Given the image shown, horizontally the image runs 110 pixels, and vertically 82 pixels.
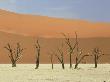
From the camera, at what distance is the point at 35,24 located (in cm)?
10181

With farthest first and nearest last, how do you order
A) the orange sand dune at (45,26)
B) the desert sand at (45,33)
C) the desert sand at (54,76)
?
the orange sand dune at (45,26) → the desert sand at (45,33) → the desert sand at (54,76)

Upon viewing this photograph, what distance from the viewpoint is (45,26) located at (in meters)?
102

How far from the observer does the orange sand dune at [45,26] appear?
93.2 metres

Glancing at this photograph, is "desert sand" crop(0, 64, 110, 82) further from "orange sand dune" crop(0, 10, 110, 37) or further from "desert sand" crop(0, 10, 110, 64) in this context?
"orange sand dune" crop(0, 10, 110, 37)

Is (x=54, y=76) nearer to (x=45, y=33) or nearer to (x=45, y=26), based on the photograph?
(x=45, y=33)

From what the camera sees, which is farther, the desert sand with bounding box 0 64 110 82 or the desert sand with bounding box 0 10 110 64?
the desert sand with bounding box 0 10 110 64

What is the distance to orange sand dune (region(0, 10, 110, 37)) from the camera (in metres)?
93.2

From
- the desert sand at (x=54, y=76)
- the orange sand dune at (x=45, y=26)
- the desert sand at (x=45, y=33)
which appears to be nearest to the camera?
the desert sand at (x=54, y=76)

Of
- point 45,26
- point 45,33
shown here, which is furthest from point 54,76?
point 45,26

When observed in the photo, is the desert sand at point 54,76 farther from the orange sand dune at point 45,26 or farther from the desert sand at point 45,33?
the orange sand dune at point 45,26

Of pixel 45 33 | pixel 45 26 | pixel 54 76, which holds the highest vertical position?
pixel 45 26

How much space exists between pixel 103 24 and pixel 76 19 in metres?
8.72

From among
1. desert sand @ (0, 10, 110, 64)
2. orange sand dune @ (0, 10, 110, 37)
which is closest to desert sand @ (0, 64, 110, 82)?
desert sand @ (0, 10, 110, 64)

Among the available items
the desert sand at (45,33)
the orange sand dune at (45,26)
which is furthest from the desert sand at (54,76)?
the orange sand dune at (45,26)
